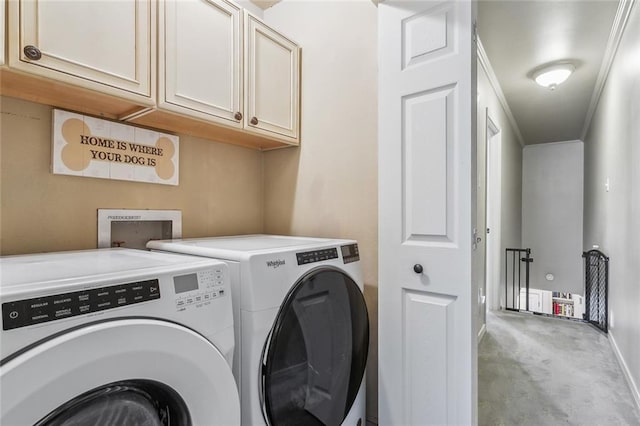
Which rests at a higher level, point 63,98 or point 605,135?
point 605,135

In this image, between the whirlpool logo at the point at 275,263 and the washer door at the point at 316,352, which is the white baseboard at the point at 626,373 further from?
the whirlpool logo at the point at 275,263

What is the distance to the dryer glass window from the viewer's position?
2.05 feet

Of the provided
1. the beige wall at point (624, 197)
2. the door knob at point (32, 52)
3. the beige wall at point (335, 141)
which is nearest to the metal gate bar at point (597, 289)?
the beige wall at point (624, 197)

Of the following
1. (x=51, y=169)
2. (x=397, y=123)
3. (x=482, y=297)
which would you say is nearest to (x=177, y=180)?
(x=51, y=169)

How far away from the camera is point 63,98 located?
117 cm

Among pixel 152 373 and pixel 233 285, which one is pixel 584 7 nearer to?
pixel 233 285

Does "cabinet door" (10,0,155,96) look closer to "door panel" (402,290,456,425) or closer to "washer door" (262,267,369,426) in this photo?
"washer door" (262,267,369,426)

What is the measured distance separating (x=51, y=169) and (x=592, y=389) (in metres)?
3.27

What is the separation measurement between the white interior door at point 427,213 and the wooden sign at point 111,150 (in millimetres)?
1004

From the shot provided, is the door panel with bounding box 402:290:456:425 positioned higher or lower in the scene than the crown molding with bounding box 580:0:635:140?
lower

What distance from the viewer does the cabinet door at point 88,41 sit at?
93cm

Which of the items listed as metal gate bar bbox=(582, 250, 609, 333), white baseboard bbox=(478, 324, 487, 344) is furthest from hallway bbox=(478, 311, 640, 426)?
metal gate bar bbox=(582, 250, 609, 333)

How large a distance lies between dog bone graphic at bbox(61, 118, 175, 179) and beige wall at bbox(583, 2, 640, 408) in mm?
2765

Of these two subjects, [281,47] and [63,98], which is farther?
[281,47]
